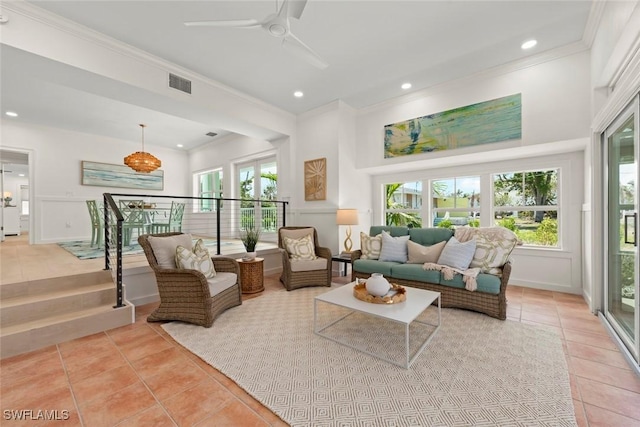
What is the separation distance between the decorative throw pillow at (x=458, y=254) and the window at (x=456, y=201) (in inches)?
61.7

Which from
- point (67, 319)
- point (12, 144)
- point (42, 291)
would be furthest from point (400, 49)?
point (12, 144)

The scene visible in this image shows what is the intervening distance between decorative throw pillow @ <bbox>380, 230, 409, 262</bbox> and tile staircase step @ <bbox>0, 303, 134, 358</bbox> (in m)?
3.09

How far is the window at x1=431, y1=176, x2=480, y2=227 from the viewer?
4.43 meters

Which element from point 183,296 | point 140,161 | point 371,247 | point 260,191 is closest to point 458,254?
point 371,247

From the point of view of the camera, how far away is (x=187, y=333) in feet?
8.16

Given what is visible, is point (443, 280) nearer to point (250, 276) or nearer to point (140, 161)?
point (250, 276)

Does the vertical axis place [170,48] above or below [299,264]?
above

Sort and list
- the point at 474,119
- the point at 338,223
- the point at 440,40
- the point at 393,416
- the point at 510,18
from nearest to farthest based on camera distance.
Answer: the point at 393,416, the point at 510,18, the point at 440,40, the point at 474,119, the point at 338,223

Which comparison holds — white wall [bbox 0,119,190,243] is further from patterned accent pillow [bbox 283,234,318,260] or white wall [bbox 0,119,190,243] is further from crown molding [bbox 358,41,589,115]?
crown molding [bbox 358,41,589,115]

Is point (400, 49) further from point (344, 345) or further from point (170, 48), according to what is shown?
point (344, 345)

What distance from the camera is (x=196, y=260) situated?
280cm

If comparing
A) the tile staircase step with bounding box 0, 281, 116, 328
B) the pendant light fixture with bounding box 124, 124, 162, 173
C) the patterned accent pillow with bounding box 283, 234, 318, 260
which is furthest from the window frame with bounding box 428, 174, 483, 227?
the pendant light fixture with bounding box 124, 124, 162, 173

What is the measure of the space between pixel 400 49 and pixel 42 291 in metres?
4.86

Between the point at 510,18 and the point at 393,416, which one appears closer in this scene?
the point at 393,416
